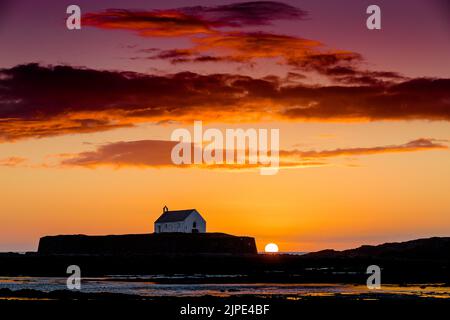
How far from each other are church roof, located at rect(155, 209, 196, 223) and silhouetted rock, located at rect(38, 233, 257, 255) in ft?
22.9

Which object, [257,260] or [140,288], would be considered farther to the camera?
[257,260]

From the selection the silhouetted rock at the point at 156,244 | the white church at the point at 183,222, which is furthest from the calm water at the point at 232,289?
the white church at the point at 183,222

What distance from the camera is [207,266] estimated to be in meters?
77.8

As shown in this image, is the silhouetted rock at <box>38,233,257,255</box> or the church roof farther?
the church roof

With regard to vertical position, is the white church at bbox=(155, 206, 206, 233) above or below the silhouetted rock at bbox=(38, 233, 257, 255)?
above

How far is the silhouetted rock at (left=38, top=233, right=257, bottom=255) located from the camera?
90.9m

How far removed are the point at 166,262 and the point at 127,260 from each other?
427 cm

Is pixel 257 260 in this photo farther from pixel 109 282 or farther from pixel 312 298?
pixel 312 298

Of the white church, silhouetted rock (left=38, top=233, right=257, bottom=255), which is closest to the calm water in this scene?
silhouetted rock (left=38, top=233, right=257, bottom=255)

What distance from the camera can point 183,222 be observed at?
326 ft

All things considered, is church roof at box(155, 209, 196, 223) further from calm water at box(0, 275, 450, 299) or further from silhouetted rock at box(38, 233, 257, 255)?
calm water at box(0, 275, 450, 299)
